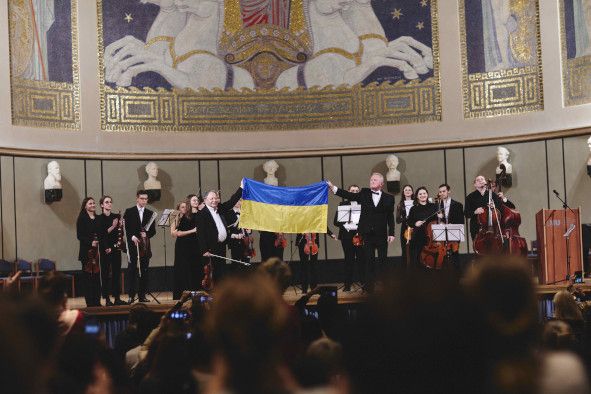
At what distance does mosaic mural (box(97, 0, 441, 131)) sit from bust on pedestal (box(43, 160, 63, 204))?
1.85m

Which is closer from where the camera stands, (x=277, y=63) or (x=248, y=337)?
(x=248, y=337)

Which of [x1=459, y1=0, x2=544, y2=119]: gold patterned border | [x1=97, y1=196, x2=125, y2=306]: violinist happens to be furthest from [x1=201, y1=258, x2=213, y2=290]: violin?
[x1=459, y1=0, x2=544, y2=119]: gold patterned border

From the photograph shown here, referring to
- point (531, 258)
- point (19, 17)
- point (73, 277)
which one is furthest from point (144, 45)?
point (531, 258)

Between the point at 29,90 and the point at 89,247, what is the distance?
3994 mm

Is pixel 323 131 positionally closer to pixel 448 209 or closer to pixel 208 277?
pixel 448 209

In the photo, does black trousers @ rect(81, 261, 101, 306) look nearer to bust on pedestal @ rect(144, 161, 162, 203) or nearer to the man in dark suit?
the man in dark suit

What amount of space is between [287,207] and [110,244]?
8.13 feet

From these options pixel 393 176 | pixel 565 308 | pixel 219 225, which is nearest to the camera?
pixel 565 308

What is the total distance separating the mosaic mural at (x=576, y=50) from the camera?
14.0m

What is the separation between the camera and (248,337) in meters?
1.92

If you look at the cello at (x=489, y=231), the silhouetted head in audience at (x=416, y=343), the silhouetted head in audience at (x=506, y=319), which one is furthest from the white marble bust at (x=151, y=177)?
the silhouetted head in audience at (x=416, y=343)

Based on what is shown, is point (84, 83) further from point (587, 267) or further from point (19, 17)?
point (587, 267)

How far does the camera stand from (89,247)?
37.3 feet

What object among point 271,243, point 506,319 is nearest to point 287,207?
point 271,243
